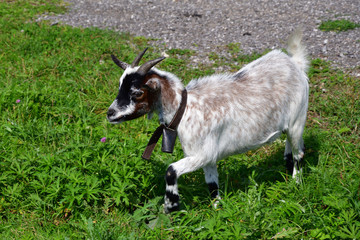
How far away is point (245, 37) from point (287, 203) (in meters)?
4.95

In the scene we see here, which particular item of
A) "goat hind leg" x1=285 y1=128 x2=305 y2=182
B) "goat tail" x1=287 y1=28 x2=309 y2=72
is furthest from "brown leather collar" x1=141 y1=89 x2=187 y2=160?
"goat tail" x1=287 y1=28 x2=309 y2=72

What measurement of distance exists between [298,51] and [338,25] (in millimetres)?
3864

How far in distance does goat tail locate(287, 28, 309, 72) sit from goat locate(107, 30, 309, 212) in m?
0.10

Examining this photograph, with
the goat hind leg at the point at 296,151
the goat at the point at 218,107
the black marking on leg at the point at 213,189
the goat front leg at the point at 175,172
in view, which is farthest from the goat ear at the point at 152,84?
the goat hind leg at the point at 296,151

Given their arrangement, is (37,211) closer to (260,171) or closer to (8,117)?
(8,117)

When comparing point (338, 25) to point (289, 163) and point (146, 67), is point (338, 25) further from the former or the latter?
point (146, 67)

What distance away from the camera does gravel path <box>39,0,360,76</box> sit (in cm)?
718

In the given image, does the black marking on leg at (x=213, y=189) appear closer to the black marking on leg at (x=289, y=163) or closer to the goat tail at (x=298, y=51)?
the black marking on leg at (x=289, y=163)

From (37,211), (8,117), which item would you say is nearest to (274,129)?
(37,211)

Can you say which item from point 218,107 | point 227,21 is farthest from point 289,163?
point 227,21

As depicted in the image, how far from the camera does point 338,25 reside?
7598 mm

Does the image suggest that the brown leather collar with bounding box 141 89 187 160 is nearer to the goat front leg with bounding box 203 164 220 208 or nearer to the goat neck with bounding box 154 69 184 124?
the goat neck with bounding box 154 69 184 124

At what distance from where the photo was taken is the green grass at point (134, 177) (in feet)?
10.9

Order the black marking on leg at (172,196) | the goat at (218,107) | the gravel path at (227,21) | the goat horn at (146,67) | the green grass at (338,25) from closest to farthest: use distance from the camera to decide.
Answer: the goat horn at (146,67), the goat at (218,107), the black marking on leg at (172,196), the gravel path at (227,21), the green grass at (338,25)
